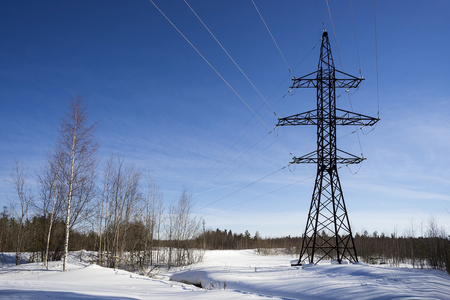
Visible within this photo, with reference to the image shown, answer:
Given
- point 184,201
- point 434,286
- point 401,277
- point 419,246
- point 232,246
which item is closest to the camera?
point 434,286

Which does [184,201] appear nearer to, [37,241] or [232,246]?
[37,241]

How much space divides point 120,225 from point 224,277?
1820 cm

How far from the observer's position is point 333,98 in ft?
59.4

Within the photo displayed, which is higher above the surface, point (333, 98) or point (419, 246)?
point (333, 98)

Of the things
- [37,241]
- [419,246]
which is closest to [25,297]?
[37,241]

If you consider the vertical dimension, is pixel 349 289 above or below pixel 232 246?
above

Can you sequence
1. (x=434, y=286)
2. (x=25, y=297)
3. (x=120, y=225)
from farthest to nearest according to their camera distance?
(x=120, y=225)
(x=434, y=286)
(x=25, y=297)

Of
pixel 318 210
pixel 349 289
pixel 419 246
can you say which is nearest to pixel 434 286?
pixel 349 289

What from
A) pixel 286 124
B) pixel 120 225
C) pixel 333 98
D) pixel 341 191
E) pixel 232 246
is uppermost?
pixel 333 98

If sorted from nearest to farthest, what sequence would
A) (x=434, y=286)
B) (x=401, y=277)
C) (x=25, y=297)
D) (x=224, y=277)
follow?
1. (x=25, y=297)
2. (x=434, y=286)
3. (x=401, y=277)
4. (x=224, y=277)

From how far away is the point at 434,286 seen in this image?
963cm

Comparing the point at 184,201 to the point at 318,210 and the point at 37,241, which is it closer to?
the point at 37,241

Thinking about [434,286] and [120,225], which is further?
[120,225]

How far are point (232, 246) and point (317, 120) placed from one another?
90.9 meters
